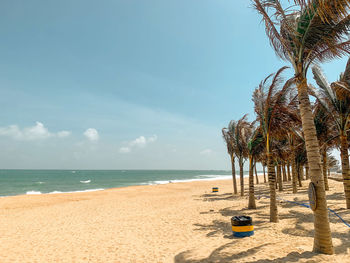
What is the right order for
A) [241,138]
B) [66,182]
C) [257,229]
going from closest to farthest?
[257,229] → [241,138] → [66,182]

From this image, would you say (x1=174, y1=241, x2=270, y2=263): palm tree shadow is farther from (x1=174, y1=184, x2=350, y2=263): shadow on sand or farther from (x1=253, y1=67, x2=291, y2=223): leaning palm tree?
(x1=253, y1=67, x2=291, y2=223): leaning palm tree

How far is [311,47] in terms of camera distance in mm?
6207

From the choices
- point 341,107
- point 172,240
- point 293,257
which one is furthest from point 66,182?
point 293,257

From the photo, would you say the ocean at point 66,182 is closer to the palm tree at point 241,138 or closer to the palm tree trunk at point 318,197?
the palm tree at point 241,138

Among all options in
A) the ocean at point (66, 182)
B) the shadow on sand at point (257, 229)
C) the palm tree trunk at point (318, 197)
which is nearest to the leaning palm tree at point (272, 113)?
the shadow on sand at point (257, 229)

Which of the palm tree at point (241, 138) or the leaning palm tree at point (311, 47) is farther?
the palm tree at point (241, 138)

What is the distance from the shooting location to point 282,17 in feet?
19.8

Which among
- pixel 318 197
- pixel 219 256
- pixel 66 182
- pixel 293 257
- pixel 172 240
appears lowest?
pixel 66 182

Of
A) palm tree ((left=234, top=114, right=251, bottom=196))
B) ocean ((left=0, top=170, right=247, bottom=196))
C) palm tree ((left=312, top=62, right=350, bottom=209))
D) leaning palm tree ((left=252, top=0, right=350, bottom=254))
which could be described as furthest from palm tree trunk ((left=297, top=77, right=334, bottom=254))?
ocean ((left=0, top=170, right=247, bottom=196))

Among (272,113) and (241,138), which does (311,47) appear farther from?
(241,138)

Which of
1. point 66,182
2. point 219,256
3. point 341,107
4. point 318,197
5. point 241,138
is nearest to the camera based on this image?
point 318,197

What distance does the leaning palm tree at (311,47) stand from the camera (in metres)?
5.68

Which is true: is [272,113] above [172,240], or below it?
above

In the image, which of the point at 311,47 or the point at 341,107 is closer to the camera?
the point at 311,47
